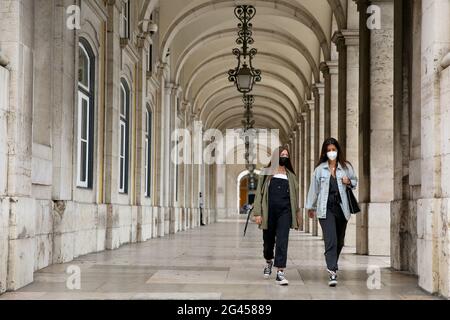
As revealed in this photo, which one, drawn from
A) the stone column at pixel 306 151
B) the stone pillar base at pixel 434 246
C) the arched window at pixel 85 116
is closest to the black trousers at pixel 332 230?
the stone pillar base at pixel 434 246

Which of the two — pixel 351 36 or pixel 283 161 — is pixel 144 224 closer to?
pixel 351 36

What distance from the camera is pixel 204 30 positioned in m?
24.9

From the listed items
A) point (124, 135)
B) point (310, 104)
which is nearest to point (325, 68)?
point (124, 135)

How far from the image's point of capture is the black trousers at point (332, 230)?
8.16 meters

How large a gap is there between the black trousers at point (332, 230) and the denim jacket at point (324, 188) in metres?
0.06

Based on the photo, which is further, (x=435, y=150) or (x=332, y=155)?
(x=332, y=155)

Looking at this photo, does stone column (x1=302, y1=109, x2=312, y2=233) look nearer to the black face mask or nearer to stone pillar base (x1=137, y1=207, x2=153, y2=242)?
stone pillar base (x1=137, y1=207, x2=153, y2=242)

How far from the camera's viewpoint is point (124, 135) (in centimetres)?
1694

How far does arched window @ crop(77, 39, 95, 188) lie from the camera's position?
42.1ft

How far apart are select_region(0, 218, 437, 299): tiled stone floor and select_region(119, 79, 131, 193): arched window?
4.00 m

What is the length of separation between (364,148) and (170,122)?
12251 millimetres

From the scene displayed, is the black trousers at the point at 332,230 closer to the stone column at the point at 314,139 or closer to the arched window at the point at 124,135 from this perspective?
the arched window at the point at 124,135

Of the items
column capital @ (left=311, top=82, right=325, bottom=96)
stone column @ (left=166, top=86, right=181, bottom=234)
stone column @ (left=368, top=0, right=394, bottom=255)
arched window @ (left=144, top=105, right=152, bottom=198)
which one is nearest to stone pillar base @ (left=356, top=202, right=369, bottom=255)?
stone column @ (left=368, top=0, right=394, bottom=255)

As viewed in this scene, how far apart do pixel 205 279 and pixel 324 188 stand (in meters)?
1.77
